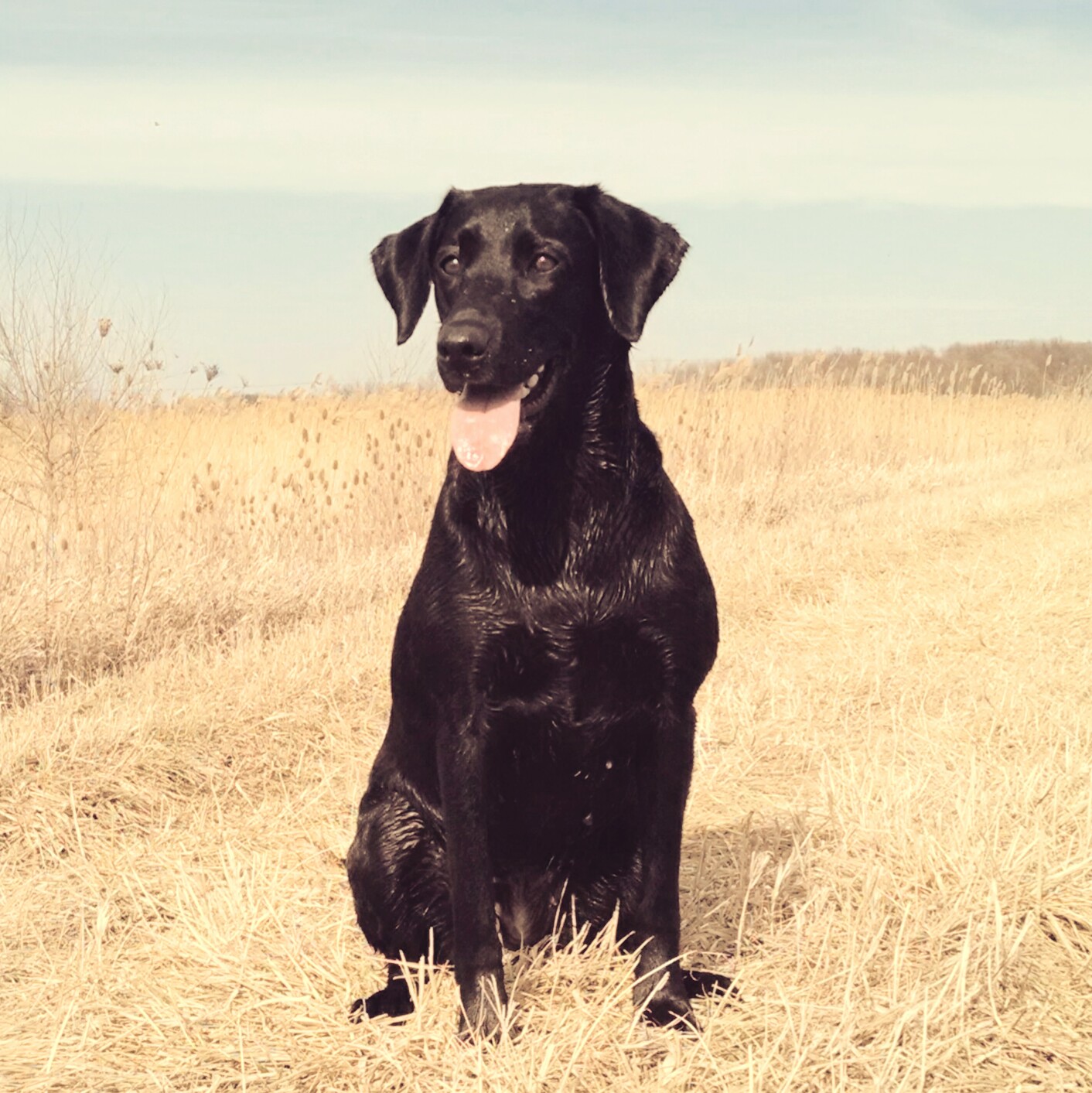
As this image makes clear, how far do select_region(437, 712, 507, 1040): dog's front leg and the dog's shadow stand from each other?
1.66 feet

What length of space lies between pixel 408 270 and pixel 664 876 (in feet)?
4.87

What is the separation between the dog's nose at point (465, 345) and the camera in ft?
8.23

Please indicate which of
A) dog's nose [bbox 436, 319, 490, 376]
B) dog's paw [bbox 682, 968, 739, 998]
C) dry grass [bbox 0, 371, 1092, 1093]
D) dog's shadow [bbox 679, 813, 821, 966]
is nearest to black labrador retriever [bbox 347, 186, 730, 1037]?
dog's nose [bbox 436, 319, 490, 376]

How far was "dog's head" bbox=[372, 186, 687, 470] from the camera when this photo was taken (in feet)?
8.40

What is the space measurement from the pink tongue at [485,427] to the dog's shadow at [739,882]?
1.24 meters

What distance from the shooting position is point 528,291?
2658 mm

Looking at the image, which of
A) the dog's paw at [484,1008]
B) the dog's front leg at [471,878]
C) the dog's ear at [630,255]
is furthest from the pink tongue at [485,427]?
the dog's paw at [484,1008]

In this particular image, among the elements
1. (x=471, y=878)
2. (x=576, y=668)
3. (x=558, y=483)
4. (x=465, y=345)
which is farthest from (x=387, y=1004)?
(x=465, y=345)

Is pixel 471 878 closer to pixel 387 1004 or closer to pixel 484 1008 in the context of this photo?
pixel 484 1008

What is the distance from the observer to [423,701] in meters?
2.76

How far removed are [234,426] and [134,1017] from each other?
9.64 m

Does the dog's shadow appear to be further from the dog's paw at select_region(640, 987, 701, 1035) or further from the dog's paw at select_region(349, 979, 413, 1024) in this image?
the dog's paw at select_region(349, 979, 413, 1024)

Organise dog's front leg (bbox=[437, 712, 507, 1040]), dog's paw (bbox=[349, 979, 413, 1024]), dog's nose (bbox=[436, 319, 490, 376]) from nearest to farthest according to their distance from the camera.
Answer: dog's nose (bbox=[436, 319, 490, 376]), dog's front leg (bbox=[437, 712, 507, 1040]), dog's paw (bbox=[349, 979, 413, 1024])

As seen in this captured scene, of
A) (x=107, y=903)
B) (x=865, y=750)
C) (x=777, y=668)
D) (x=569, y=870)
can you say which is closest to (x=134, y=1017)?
(x=107, y=903)
